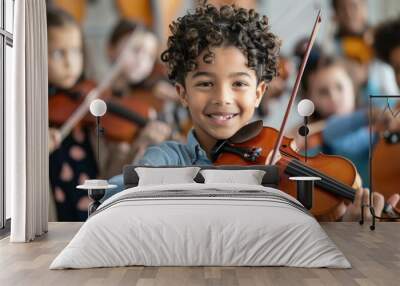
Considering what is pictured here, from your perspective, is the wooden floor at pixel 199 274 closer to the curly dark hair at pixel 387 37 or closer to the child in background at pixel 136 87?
the child in background at pixel 136 87

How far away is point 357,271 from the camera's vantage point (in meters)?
4.04

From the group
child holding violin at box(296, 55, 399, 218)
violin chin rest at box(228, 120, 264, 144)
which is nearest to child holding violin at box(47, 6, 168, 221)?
violin chin rest at box(228, 120, 264, 144)

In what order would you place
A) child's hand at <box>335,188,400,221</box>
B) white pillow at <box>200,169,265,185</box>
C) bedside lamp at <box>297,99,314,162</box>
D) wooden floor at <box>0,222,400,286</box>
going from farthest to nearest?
1. child's hand at <box>335,188,400,221</box>
2. bedside lamp at <box>297,99,314,162</box>
3. white pillow at <box>200,169,265,185</box>
4. wooden floor at <box>0,222,400,286</box>

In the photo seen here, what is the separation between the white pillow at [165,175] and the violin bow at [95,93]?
1.03 meters

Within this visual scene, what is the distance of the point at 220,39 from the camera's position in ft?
21.2

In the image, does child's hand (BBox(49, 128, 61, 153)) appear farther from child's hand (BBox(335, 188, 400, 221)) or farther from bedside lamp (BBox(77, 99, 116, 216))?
child's hand (BBox(335, 188, 400, 221))

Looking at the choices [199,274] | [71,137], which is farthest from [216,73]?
[199,274]

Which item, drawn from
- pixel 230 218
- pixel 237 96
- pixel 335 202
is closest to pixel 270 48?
pixel 237 96

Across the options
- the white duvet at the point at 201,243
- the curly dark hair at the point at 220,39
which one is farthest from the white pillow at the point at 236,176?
the white duvet at the point at 201,243

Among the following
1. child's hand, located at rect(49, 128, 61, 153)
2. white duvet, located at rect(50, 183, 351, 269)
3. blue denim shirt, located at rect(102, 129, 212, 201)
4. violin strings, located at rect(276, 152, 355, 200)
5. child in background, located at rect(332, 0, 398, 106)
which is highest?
child in background, located at rect(332, 0, 398, 106)

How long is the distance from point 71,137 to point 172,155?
1.10 metres

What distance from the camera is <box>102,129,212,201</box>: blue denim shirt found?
6555mm

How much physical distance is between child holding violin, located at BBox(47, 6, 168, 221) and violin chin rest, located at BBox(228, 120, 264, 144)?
0.77 m

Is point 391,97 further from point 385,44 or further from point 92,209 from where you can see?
point 92,209
